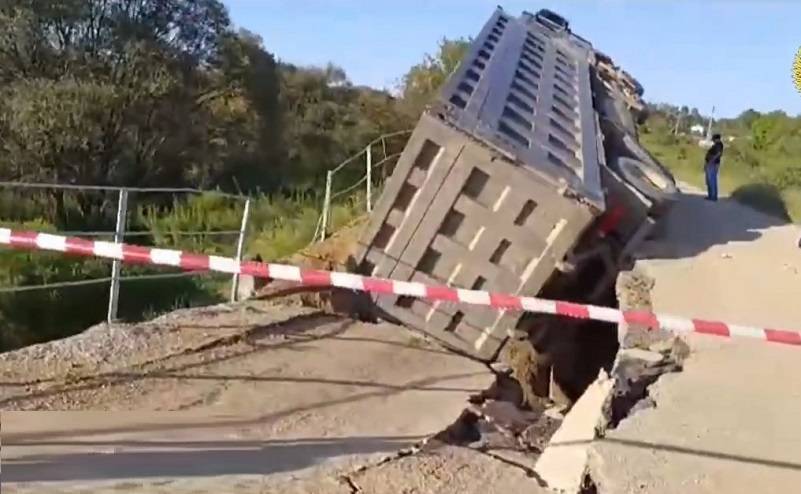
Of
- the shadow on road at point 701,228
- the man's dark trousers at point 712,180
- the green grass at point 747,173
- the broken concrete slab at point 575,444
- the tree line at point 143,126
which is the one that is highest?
the green grass at point 747,173

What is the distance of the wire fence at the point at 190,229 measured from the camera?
7578 millimetres

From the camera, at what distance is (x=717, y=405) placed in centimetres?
637

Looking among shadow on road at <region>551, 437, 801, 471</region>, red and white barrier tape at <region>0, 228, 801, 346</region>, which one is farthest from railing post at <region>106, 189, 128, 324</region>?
shadow on road at <region>551, 437, 801, 471</region>

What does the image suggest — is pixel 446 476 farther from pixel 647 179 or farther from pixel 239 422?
pixel 647 179

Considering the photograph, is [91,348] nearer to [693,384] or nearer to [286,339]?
[286,339]

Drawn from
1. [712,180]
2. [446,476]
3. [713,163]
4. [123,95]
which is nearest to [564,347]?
[446,476]

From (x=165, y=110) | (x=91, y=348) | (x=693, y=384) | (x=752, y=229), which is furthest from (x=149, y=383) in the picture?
(x=165, y=110)

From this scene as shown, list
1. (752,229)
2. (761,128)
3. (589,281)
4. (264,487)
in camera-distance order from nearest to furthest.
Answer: (264,487), (589,281), (752,229), (761,128)

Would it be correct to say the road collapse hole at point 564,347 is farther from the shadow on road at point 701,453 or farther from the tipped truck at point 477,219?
the shadow on road at point 701,453

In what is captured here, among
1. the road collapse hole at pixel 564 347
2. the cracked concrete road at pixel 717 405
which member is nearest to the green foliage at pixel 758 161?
the cracked concrete road at pixel 717 405

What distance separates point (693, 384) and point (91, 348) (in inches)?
145

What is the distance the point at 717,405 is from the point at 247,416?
2619 mm

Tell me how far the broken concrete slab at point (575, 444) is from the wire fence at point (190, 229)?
125 inches

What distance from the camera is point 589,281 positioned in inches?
396
